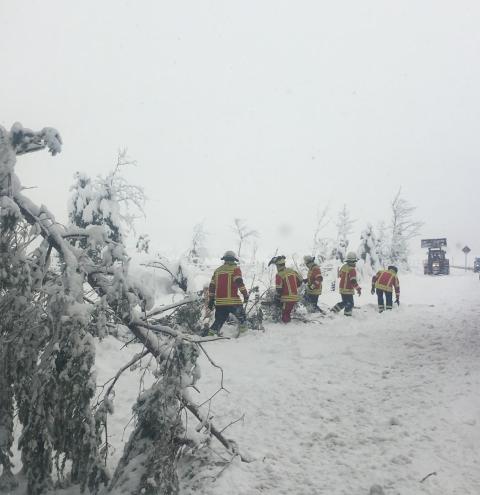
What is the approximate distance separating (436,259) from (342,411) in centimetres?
4087

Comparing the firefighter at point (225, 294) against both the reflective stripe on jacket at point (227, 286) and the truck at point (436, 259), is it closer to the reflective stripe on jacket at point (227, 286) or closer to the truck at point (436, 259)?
the reflective stripe on jacket at point (227, 286)

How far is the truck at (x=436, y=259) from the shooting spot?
40344 millimetres

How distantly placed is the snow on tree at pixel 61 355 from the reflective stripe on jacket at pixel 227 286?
5.41m

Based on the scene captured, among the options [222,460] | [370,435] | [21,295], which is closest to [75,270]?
[21,295]

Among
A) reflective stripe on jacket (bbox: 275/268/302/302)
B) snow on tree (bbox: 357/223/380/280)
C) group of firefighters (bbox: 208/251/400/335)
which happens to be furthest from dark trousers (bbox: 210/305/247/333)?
snow on tree (bbox: 357/223/380/280)

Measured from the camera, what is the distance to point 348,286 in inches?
467

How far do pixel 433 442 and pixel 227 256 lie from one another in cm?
595

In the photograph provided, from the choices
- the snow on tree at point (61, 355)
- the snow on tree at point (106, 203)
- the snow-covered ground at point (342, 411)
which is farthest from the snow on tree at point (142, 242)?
the snow on tree at point (61, 355)

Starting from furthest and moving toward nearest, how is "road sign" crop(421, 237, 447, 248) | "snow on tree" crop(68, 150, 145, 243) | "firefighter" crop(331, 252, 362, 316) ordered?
"road sign" crop(421, 237, 447, 248) < "snow on tree" crop(68, 150, 145, 243) < "firefighter" crop(331, 252, 362, 316)

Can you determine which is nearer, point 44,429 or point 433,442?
point 44,429

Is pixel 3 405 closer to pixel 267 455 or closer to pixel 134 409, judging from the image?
pixel 134 409

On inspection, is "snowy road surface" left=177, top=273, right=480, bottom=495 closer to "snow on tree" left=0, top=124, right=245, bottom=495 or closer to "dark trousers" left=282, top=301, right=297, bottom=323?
"snow on tree" left=0, top=124, right=245, bottom=495

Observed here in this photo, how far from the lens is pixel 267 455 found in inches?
147

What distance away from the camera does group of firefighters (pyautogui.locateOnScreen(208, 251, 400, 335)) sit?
8.94 m
